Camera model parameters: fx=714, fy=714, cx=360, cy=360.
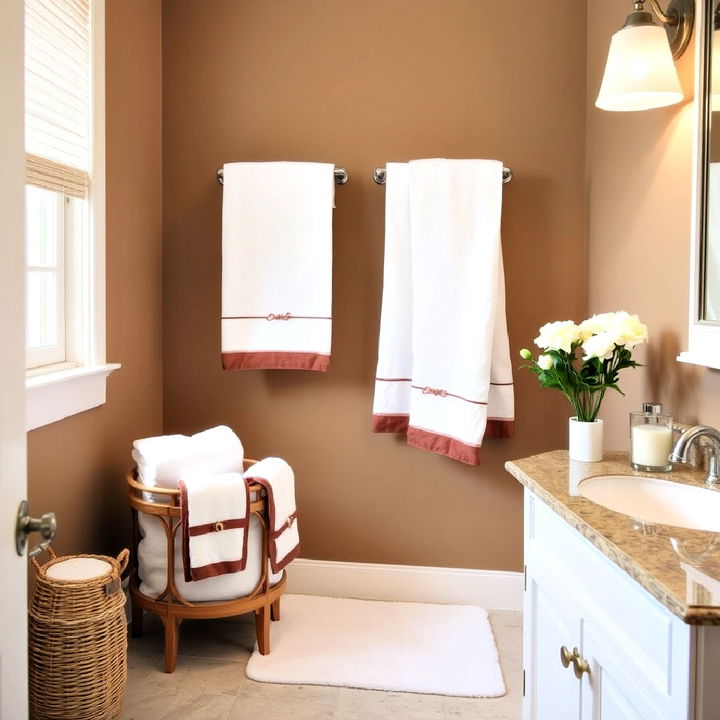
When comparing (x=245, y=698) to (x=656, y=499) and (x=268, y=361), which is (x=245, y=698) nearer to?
(x=268, y=361)

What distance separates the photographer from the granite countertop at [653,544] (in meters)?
0.91

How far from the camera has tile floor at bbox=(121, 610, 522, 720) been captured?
75.9 inches

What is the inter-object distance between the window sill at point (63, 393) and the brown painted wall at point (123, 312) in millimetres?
42

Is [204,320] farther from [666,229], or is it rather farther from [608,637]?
[608,637]

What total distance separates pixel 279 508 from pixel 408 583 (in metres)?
0.72

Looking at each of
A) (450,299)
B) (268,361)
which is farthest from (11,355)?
(450,299)

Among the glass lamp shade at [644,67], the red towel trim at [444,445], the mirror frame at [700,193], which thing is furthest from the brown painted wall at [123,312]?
the mirror frame at [700,193]

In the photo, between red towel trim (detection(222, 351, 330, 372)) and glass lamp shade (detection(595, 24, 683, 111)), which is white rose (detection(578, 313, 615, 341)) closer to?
glass lamp shade (detection(595, 24, 683, 111))

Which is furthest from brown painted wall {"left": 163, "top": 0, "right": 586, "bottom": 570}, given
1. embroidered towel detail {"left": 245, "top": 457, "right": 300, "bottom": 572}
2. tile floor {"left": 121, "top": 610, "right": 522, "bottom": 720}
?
tile floor {"left": 121, "top": 610, "right": 522, "bottom": 720}

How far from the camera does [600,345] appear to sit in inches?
65.7

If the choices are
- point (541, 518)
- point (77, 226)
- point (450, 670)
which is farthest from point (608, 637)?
point (77, 226)

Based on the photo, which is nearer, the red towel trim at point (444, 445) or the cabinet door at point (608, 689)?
the cabinet door at point (608, 689)

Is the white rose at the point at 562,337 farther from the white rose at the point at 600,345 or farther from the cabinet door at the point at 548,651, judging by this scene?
the cabinet door at the point at 548,651

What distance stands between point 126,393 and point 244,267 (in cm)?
59
